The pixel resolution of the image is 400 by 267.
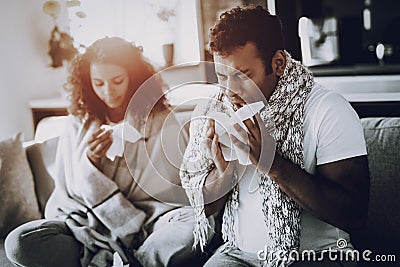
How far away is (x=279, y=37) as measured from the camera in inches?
48.5

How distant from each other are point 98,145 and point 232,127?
44cm

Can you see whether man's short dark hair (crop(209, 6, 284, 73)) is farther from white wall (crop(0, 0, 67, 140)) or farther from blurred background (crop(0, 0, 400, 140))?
white wall (crop(0, 0, 67, 140))

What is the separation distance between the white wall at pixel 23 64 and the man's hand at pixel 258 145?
2.02 feet

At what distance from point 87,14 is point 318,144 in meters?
0.71

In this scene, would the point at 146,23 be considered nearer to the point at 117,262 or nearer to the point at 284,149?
the point at 284,149

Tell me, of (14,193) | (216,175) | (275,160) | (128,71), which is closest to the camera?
(275,160)

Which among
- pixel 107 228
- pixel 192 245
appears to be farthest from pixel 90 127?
pixel 192 245

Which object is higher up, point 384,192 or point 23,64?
point 23,64

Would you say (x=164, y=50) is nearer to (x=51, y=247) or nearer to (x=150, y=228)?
(x=150, y=228)

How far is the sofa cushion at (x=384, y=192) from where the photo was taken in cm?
128

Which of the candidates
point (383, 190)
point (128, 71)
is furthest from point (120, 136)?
point (383, 190)

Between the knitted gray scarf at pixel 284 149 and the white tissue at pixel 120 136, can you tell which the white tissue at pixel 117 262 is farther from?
the knitted gray scarf at pixel 284 149

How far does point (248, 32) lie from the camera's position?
118 centimetres

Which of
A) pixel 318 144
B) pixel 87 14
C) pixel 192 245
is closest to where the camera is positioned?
pixel 318 144
